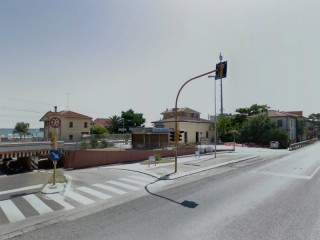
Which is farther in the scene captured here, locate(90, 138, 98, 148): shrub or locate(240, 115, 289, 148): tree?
locate(240, 115, 289, 148): tree

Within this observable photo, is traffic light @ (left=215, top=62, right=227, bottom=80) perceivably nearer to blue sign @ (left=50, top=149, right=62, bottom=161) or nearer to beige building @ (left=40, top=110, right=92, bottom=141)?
blue sign @ (left=50, top=149, right=62, bottom=161)

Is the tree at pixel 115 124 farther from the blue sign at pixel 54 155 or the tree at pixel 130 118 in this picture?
the blue sign at pixel 54 155

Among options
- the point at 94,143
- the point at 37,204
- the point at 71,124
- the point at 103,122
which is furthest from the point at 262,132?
the point at 103,122

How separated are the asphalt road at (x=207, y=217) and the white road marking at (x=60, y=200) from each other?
4.56 ft

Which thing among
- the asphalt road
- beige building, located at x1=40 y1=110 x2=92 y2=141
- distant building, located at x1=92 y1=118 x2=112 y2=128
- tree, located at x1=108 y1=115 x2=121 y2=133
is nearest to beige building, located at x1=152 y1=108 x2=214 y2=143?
beige building, located at x1=40 y1=110 x2=92 y2=141

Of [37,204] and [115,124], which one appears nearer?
[37,204]

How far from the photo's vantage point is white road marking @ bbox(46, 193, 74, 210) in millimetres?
9039

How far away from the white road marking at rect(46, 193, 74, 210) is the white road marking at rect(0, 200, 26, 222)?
1432 millimetres

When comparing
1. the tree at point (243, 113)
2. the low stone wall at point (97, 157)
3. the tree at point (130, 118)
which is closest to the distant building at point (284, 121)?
the tree at point (243, 113)

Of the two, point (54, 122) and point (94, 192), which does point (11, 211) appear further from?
point (54, 122)

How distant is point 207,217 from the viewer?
761 centimetres

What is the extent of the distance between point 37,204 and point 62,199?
3.23 feet

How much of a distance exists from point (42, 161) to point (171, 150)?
52.2 feet

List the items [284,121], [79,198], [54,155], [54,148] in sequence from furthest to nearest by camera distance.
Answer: [284,121] → [54,148] → [54,155] → [79,198]
